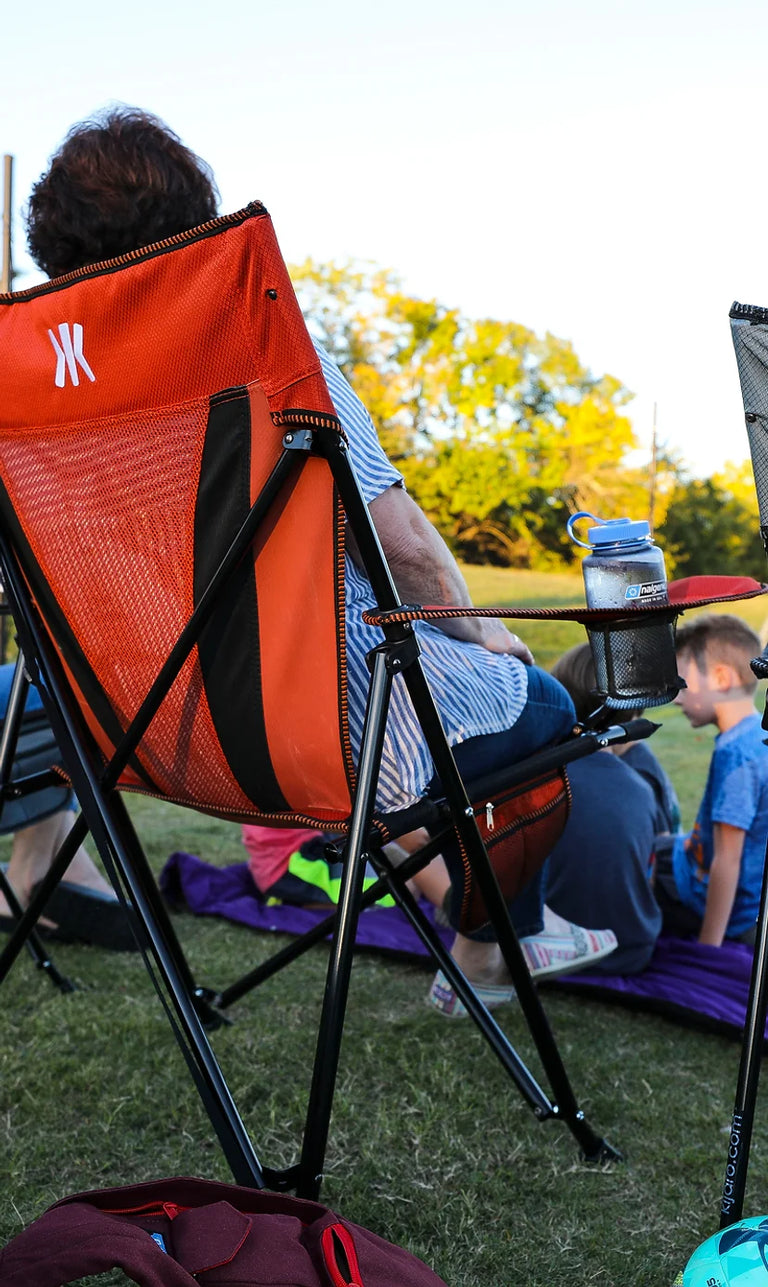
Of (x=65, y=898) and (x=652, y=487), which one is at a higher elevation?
(x=65, y=898)

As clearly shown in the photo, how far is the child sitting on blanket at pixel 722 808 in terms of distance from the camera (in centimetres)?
282

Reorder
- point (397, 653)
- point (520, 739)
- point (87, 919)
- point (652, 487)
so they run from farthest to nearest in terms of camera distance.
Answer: point (652, 487), point (87, 919), point (520, 739), point (397, 653)

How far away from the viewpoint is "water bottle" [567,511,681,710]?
1694 millimetres

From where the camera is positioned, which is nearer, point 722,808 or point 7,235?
point 722,808

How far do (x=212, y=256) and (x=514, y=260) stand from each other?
3649 cm

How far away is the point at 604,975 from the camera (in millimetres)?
2746

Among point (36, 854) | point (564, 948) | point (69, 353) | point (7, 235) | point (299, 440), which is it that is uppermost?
point (7, 235)

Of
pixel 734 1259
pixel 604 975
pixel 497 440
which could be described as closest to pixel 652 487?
pixel 497 440

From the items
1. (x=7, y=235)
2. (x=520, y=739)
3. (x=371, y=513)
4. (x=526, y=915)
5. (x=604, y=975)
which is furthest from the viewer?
(x=7, y=235)

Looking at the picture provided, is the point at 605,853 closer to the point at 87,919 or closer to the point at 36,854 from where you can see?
the point at 87,919

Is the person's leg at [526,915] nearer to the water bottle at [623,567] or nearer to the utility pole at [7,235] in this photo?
the water bottle at [623,567]

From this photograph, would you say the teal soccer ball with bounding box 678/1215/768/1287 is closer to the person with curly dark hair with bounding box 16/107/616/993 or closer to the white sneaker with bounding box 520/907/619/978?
the person with curly dark hair with bounding box 16/107/616/993

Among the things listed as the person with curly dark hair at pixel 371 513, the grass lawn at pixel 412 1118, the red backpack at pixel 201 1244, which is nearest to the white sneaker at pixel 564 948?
the grass lawn at pixel 412 1118

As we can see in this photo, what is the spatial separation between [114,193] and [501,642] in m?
0.96
